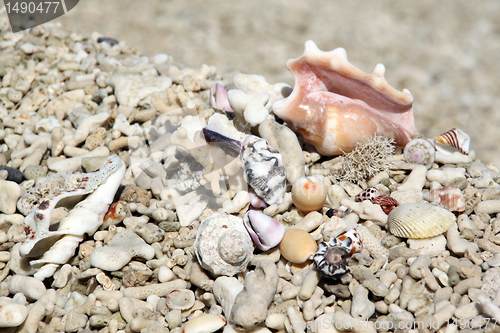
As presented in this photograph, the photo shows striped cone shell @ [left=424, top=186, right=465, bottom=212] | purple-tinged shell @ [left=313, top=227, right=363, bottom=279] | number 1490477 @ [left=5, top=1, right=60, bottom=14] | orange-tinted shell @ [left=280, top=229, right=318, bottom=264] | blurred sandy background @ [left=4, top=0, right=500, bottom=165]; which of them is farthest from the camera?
blurred sandy background @ [left=4, top=0, right=500, bottom=165]

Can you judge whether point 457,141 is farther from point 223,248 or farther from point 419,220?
point 223,248

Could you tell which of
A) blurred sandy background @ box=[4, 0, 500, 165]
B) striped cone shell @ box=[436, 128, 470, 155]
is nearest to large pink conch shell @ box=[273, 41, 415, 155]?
striped cone shell @ box=[436, 128, 470, 155]

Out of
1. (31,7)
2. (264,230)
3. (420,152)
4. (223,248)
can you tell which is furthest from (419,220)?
(31,7)

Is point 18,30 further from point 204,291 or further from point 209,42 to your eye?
point 204,291

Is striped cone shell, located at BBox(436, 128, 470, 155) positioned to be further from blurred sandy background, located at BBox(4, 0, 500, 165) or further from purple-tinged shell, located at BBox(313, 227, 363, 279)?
blurred sandy background, located at BBox(4, 0, 500, 165)

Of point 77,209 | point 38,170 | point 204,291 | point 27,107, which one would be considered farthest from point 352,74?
point 27,107

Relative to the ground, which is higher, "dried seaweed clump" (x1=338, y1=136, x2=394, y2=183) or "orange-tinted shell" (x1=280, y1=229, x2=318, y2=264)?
"dried seaweed clump" (x1=338, y1=136, x2=394, y2=183)
